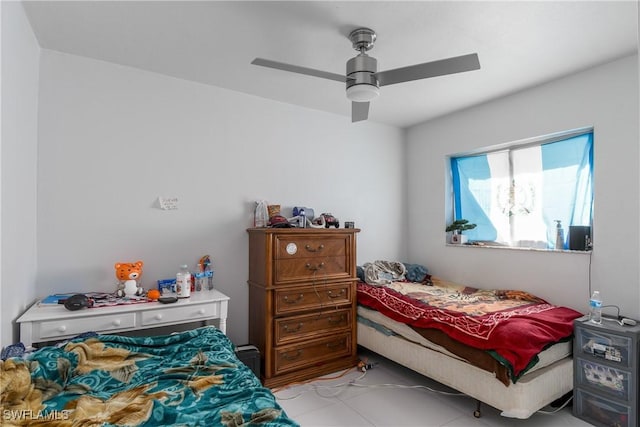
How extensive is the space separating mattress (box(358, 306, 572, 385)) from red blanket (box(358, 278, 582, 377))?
68mm

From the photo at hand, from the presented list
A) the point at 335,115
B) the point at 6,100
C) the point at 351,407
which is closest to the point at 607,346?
the point at 351,407

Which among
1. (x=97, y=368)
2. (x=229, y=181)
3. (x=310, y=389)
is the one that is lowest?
(x=310, y=389)

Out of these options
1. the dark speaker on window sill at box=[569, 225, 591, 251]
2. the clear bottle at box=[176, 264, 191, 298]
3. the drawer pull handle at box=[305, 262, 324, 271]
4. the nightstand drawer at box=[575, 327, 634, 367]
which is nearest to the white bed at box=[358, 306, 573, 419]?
the nightstand drawer at box=[575, 327, 634, 367]

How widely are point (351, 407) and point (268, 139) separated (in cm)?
239

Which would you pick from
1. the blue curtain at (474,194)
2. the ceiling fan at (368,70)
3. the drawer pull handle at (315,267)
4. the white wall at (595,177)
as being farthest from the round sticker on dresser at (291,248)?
the blue curtain at (474,194)

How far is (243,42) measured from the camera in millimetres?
2221

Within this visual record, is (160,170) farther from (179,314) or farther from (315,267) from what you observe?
(315,267)

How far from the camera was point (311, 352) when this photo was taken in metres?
2.90

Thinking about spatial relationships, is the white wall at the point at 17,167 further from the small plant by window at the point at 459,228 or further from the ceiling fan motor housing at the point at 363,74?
the small plant by window at the point at 459,228

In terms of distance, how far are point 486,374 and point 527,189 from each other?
1904 millimetres

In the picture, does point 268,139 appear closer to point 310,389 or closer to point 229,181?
point 229,181

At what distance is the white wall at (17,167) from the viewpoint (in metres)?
1.65

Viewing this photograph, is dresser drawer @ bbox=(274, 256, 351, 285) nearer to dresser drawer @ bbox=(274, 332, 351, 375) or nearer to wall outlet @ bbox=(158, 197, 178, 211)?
dresser drawer @ bbox=(274, 332, 351, 375)

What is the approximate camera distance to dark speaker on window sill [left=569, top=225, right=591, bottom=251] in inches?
105
